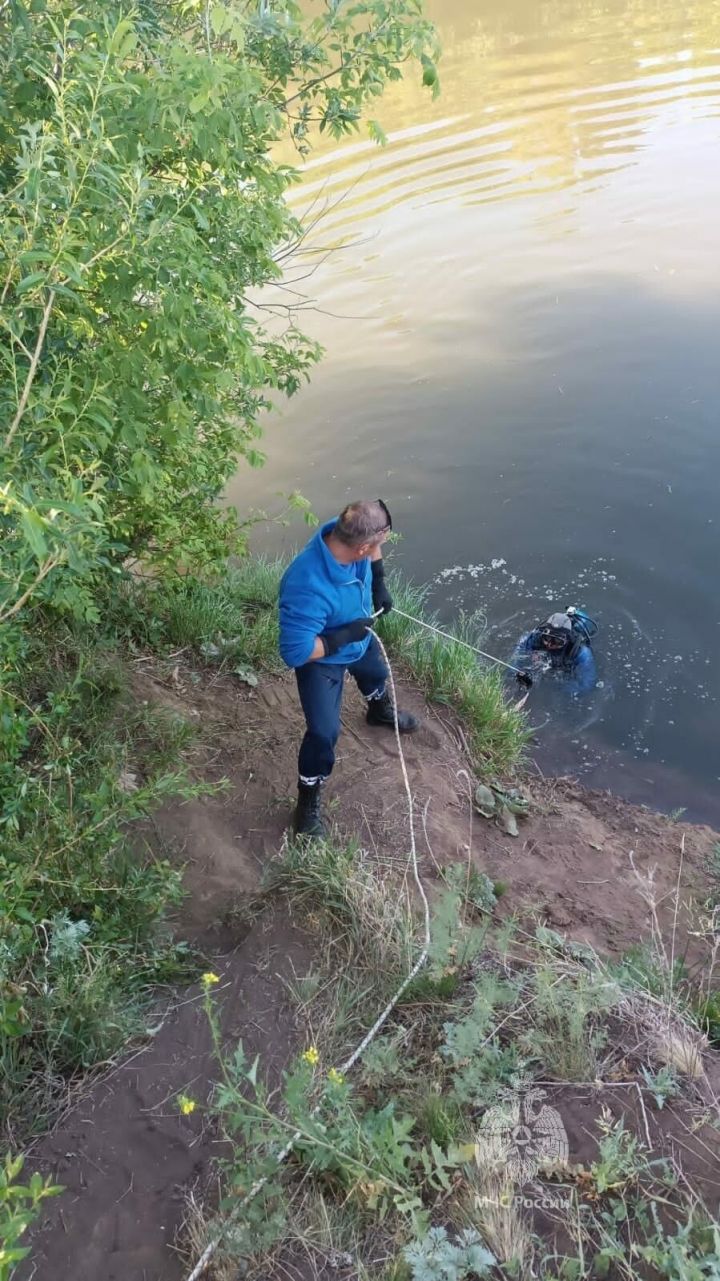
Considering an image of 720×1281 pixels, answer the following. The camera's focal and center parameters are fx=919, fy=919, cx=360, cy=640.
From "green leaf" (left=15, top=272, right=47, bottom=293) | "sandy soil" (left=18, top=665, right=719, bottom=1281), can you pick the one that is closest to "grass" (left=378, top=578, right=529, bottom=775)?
"sandy soil" (left=18, top=665, right=719, bottom=1281)

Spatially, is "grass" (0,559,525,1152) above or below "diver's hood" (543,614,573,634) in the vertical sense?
above

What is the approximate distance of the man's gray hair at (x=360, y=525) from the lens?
153 inches

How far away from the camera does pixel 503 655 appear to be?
22.3 feet

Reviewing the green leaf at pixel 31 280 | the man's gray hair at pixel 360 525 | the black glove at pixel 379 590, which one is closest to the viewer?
the green leaf at pixel 31 280

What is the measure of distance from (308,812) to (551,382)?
6677 mm

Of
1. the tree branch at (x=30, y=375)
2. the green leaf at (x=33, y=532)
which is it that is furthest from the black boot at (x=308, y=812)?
the green leaf at (x=33, y=532)

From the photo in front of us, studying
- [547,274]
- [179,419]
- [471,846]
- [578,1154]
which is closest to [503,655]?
[471,846]

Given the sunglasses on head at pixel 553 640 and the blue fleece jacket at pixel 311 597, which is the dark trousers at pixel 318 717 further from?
the sunglasses on head at pixel 553 640

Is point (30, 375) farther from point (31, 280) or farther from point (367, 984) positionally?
point (367, 984)

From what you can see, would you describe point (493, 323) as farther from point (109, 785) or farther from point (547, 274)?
point (109, 785)

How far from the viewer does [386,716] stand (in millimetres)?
5277

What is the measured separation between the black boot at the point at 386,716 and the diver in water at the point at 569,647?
1.54 meters

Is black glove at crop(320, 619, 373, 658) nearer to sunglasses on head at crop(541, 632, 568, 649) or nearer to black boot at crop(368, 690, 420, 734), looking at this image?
black boot at crop(368, 690, 420, 734)

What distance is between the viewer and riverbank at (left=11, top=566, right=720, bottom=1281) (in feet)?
8.43
